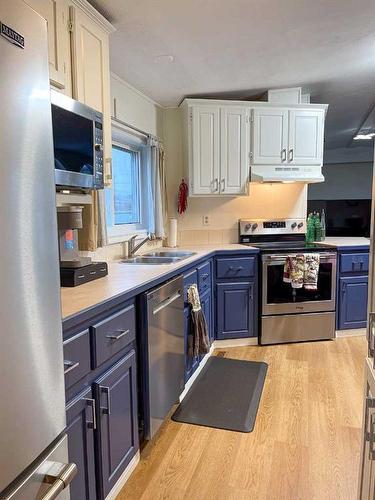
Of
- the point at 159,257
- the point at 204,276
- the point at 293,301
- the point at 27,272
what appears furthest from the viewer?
the point at 293,301

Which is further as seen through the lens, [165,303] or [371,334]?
[165,303]

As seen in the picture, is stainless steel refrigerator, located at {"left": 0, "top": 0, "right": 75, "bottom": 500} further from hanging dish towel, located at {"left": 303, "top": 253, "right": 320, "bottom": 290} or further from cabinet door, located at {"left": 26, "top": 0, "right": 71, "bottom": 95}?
hanging dish towel, located at {"left": 303, "top": 253, "right": 320, "bottom": 290}

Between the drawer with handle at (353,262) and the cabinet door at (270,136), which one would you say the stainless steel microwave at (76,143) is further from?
the drawer with handle at (353,262)

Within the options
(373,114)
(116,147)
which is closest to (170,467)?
(116,147)

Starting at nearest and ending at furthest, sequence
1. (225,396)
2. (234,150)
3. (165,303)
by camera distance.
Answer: (165,303), (225,396), (234,150)

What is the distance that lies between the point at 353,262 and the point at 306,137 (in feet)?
4.27

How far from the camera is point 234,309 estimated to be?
11.1 feet

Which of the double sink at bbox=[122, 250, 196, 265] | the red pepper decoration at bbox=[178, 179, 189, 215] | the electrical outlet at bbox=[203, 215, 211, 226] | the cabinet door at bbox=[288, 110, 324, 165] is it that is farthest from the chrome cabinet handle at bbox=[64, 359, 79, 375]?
the cabinet door at bbox=[288, 110, 324, 165]

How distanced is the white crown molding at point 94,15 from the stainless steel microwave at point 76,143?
21.5 inches

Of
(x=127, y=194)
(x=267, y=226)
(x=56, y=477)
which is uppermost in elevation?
(x=127, y=194)

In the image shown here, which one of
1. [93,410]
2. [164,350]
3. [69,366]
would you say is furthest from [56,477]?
[164,350]

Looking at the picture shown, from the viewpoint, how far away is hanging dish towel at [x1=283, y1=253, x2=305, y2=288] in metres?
3.31

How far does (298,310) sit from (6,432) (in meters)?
3.13

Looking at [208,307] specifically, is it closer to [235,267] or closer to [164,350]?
[235,267]
